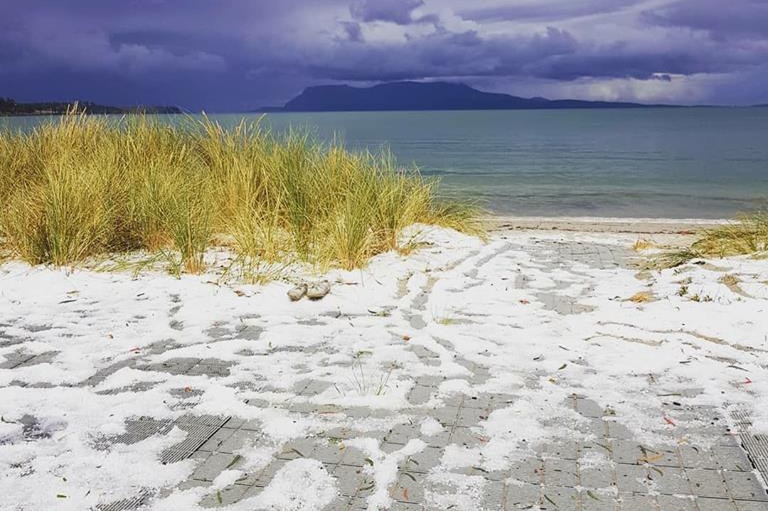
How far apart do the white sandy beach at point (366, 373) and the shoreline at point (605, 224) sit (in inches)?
189

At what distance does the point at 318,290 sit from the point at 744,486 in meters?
3.09

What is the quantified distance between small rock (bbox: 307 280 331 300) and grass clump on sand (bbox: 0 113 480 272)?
640mm

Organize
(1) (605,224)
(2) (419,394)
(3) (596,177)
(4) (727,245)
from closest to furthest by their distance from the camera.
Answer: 1. (2) (419,394)
2. (4) (727,245)
3. (1) (605,224)
4. (3) (596,177)

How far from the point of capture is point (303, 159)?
23.7ft

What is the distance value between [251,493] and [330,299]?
8.52 ft

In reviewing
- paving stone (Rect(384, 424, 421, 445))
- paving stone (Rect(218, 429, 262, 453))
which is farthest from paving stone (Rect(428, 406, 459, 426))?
paving stone (Rect(218, 429, 262, 453))

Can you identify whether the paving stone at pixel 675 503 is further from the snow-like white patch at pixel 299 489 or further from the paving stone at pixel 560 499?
the snow-like white patch at pixel 299 489

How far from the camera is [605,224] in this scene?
11.7 meters

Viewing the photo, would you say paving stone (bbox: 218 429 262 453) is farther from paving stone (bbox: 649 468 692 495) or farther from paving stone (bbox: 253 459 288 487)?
paving stone (bbox: 649 468 692 495)

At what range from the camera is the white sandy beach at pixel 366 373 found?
253cm

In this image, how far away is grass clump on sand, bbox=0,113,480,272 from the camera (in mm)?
5762

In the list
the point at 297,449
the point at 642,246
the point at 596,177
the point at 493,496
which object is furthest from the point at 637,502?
the point at 596,177

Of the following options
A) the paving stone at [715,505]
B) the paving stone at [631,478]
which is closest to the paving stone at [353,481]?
the paving stone at [631,478]

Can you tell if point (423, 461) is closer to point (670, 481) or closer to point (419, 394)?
point (419, 394)
